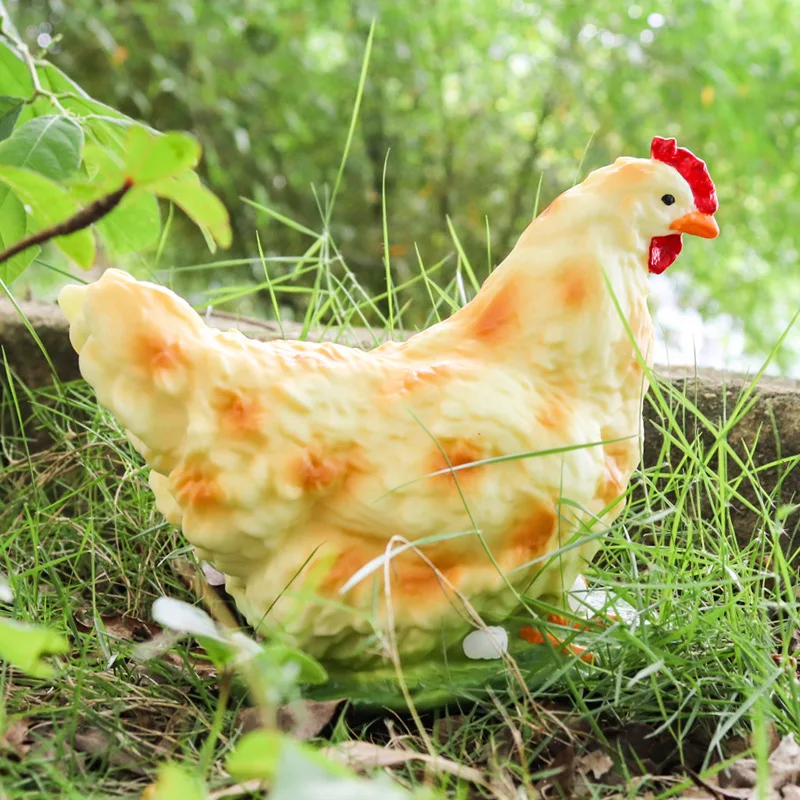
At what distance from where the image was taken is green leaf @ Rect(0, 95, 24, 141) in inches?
35.0

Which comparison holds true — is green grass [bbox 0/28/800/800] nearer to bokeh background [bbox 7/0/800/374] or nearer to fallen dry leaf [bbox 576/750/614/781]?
fallen dry leaf [bbox 576/750/614/781]

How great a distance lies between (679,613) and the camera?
88 cm

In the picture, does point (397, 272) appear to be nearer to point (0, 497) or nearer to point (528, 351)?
point (0, 497)

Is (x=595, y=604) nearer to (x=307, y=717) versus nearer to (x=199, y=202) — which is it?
(x=307, y=717)

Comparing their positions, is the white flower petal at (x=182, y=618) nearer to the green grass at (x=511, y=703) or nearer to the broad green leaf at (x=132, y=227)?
the green grass at (x=511, y=703)

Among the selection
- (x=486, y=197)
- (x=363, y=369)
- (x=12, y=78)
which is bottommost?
(x=486, y=197)

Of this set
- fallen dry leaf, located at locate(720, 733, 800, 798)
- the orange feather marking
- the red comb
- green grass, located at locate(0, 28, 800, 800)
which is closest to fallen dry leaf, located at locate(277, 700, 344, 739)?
green grass, located at locate(0, 28, 800, 800)

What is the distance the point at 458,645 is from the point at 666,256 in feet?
1.47

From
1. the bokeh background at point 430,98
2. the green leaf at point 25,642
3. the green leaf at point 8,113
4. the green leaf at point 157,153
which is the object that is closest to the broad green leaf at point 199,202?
the green leaf at point 157,153

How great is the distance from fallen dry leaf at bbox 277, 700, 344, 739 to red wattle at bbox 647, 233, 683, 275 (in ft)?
1.74

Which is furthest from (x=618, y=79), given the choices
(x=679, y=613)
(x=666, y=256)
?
(x=679, y=613)

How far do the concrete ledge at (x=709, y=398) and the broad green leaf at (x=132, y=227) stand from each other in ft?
1.10

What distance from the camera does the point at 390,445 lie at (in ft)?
2.56

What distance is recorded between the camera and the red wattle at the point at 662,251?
36.5 inches
